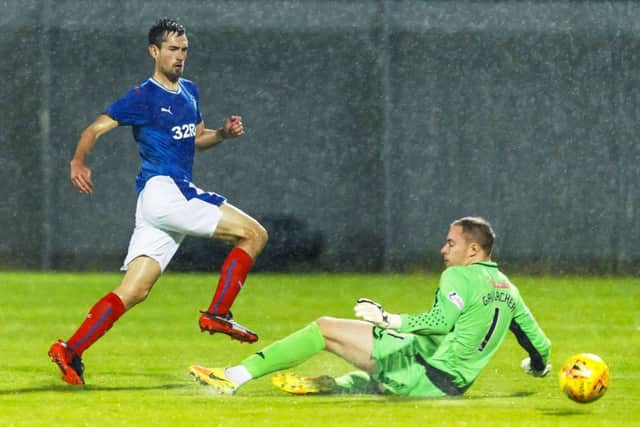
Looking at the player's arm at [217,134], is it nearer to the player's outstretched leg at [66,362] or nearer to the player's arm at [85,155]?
the player's arm at [85,155]

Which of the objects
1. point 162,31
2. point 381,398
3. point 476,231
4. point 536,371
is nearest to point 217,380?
point 381,398

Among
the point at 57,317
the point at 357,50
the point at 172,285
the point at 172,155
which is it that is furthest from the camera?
the point at 357,50

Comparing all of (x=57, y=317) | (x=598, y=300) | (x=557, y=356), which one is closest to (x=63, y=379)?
(x=557, y=356)

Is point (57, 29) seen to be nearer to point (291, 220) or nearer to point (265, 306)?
point (291, 220)

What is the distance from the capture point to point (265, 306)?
1552 centimetres

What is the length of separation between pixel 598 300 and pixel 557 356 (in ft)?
17.6

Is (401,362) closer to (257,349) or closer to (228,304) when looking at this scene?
(228,304)

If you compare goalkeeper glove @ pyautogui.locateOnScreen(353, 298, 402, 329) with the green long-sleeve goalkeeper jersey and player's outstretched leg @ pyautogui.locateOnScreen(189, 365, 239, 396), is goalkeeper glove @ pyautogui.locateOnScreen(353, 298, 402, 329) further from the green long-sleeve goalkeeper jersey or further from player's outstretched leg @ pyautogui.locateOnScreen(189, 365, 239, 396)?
player's outstretched leg @ pyautogui.locateOnScreen(189, 365, 239, 396)

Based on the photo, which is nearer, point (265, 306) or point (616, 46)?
point (265, 306)

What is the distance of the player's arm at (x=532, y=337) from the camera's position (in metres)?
8.52

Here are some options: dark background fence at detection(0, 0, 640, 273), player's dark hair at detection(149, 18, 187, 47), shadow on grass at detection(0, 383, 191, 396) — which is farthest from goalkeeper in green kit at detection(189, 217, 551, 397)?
dark background fence at detection(0, 0, 640, 273)

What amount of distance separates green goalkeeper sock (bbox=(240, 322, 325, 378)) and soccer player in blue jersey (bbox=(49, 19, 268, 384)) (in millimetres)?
912

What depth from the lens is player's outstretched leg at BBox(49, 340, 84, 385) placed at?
9148 mm

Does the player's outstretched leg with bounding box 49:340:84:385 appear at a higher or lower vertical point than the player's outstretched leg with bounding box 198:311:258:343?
lower
